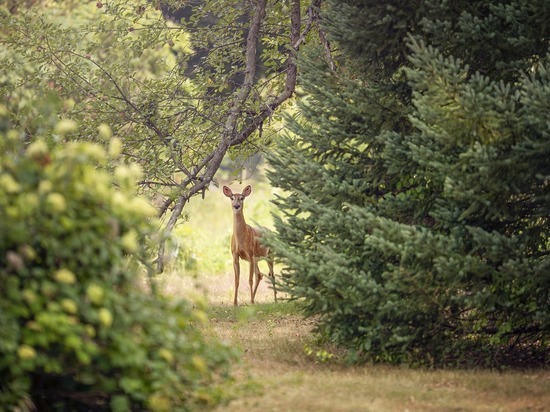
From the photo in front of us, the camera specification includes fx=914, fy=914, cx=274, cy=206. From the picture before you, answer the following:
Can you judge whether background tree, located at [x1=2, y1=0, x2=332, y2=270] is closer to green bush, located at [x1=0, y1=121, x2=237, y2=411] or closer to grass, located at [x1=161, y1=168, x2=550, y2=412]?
grass, located at [x1=161, y1=168, x2=550, y2=412]

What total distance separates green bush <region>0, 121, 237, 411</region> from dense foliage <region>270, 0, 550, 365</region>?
2992 millimetres

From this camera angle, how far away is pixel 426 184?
9.63m

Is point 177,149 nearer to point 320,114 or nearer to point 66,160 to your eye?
point 320,114

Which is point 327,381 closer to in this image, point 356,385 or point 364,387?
point 356,385

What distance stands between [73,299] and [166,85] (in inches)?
338

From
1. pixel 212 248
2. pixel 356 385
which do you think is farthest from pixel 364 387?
pixel 212 248

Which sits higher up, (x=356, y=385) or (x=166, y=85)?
(x=166, y=85)

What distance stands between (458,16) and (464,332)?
3.33 metres

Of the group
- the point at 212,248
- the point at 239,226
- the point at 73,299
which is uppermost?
the point at 212,248

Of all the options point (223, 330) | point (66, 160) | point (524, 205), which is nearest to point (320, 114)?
point (524, 205)

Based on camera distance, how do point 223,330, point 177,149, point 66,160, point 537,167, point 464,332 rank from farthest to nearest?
point 177,149 → point 223,330 → point 464,332 → point 537,167 → point 66,160

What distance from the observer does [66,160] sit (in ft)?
19.5

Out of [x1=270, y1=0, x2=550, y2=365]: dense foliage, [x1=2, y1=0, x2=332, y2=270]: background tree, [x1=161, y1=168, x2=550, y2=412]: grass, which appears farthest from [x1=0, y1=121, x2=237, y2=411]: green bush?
[x1=2, y1=0, x2=332, y2=270]: background tree

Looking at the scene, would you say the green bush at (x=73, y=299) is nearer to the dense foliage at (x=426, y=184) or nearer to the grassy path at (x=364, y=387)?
the grassy path at (x=364, y=387)
